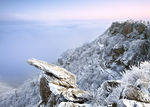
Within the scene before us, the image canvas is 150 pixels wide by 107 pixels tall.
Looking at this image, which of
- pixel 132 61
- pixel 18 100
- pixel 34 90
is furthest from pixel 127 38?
pixel 18 100

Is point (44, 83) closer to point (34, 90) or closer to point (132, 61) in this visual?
point (132, 61)

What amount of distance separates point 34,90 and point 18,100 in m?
6.78

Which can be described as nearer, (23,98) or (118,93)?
(118,93)

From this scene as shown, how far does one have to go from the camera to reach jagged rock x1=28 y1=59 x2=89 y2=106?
7.60 meters

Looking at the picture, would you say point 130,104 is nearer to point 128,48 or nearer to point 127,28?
point 128,48

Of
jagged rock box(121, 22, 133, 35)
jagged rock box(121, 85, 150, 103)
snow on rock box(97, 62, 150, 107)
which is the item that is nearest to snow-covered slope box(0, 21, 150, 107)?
jagged rock box(121, 22, 133, 35)

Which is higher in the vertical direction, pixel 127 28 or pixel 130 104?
pixel 127 28

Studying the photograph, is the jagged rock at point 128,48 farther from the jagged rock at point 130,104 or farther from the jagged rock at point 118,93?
the jagged rock at point 130,104

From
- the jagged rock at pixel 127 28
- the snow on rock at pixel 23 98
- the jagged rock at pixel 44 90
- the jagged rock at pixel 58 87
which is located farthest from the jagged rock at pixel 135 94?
the snow on rock at pixel 23 98

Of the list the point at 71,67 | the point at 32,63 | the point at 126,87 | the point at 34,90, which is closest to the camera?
the point at 126,87

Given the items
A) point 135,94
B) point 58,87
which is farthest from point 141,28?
point 135,94

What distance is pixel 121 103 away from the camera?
5438mm

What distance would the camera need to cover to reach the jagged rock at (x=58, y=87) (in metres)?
7.60

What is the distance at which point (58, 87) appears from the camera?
8672 millimetres
